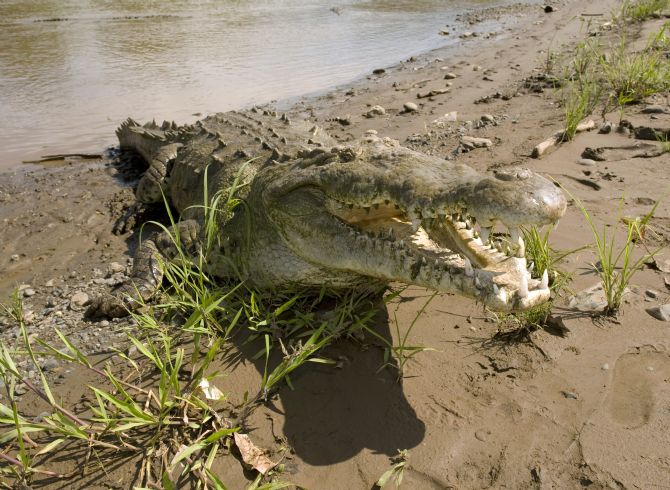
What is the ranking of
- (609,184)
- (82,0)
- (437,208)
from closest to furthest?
(437,208) < (609,184) < (82,0)

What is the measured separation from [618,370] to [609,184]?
8.03 ft

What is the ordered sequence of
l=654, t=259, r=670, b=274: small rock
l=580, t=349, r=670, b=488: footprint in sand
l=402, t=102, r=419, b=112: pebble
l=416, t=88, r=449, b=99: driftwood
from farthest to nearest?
l=416, t=88, r=449, b=99: driftwood, l=402, t=102, r=419, b=112: pebble, l=654, t=259, r=670, b=274: small rock, l=580, t=349, r=670, b=488: footprint in sand

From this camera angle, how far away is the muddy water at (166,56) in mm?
8531

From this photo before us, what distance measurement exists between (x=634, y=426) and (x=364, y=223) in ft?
5.60

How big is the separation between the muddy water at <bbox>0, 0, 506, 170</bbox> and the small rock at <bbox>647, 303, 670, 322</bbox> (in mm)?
7360

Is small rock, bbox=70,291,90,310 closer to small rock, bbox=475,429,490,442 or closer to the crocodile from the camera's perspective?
the crocodile

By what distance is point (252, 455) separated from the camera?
89.7 inches

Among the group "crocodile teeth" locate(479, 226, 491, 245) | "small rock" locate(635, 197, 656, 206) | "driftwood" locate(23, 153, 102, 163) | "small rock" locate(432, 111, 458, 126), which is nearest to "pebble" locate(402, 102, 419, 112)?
"small rock" locate(432, 111, 458, 126)

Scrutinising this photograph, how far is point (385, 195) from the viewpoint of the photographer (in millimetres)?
2555

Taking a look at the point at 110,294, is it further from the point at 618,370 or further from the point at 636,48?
the point at 636,48

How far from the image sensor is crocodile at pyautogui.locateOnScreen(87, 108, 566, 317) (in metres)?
2.16

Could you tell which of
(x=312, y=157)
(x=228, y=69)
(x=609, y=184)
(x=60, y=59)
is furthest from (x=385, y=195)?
(x=60, y=59)

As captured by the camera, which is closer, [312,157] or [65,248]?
[312,157]

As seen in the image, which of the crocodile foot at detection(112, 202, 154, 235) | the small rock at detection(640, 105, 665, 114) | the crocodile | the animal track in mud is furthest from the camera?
the small rock at detection(640, 105, 665, 114)
